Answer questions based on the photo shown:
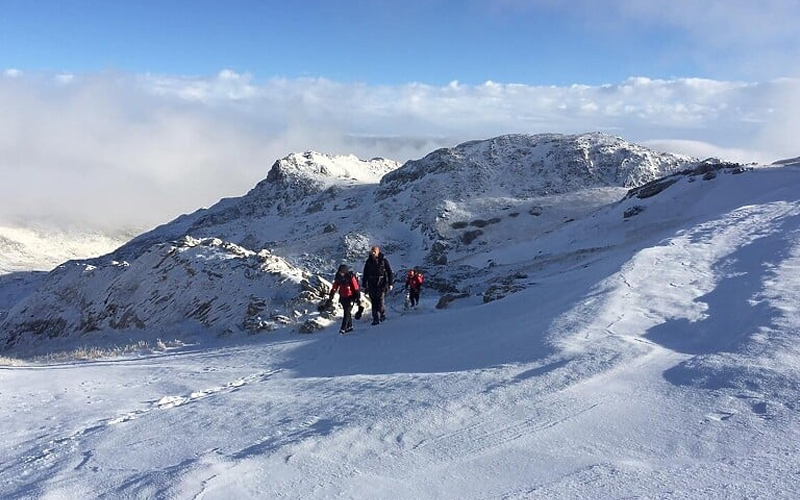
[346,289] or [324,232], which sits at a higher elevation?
[324,232]

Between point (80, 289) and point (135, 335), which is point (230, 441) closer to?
point (135, 335)

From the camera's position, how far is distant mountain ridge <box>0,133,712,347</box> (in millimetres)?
21688

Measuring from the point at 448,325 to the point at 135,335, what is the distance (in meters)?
11.5

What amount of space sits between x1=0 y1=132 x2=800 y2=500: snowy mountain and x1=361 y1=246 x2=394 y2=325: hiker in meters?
0.75

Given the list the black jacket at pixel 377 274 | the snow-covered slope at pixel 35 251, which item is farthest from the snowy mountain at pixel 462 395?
the snow-covered slope at pixel 35 251

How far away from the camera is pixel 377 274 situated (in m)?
16.6

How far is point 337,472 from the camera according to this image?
→ 5.93 m

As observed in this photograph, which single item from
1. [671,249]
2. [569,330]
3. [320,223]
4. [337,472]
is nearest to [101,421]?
[337,472]

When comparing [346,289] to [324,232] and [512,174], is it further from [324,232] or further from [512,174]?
[512,174]

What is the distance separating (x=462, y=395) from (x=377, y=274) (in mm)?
9109

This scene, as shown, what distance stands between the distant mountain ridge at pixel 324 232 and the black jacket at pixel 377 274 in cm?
225

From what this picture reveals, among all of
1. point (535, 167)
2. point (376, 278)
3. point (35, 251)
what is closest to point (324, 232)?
point (535, 167)

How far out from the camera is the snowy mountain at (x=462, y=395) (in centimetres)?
573

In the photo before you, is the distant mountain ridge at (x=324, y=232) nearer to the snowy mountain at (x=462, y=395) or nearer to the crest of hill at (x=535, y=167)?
the crest of hill at (x=535, y=167)
